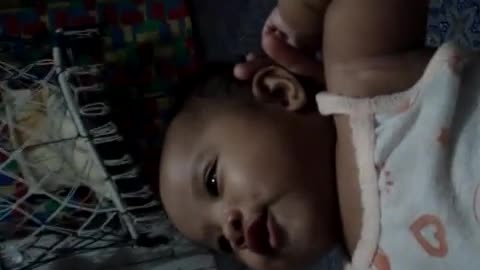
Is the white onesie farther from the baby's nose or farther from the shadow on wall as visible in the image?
the shadow on wall

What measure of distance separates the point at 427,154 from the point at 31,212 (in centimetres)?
58

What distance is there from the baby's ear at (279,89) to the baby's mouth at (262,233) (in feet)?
0.34

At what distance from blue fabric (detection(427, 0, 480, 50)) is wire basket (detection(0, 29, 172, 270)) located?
0.41m

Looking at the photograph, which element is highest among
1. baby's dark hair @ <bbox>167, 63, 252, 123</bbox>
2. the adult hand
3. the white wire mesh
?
the adult hand

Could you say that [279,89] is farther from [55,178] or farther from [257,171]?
[55,178]

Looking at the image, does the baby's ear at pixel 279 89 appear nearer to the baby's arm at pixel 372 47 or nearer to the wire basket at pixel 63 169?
the baby's arm at pixel 372 47

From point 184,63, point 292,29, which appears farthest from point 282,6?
point 184,63

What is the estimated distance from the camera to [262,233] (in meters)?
0.70

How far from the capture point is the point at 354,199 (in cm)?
68

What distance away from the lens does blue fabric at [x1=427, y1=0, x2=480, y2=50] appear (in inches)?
→ 37.7

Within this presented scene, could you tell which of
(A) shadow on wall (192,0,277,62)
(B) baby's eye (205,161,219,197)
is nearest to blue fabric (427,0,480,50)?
(A) shadow on wall (192,0,277,62)

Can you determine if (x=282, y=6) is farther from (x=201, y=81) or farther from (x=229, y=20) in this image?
(x=229, y=20)

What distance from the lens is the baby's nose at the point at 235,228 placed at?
703 mm

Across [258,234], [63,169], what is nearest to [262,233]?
[258,234]
